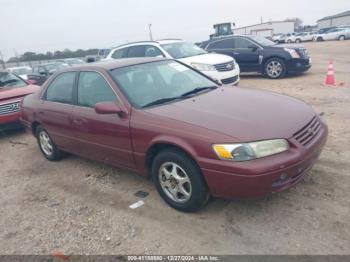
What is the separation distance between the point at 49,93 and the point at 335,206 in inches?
175

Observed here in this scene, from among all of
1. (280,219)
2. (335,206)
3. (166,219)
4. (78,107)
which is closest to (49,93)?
(78,107)

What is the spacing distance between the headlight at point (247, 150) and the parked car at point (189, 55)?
6.08 meters

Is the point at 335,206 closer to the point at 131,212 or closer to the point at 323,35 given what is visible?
the point at 131,212

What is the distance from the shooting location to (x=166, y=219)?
3561mm

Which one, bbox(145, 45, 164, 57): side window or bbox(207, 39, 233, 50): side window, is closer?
bbox(145, 45, 164, 57): side window

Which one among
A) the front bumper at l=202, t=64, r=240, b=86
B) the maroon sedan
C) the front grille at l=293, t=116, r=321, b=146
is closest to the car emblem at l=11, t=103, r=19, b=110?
the maroon sedan

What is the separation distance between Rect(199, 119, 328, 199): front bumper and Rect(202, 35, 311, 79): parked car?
8865mm

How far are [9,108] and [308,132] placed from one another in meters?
6.38

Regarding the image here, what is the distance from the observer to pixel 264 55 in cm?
1166

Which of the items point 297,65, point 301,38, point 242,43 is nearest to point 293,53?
point 297,65

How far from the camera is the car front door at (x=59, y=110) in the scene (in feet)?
15.8

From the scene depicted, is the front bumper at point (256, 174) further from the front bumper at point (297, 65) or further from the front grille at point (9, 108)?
the front bumper at point (297, 65)

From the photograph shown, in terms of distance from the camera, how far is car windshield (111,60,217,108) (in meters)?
3.98

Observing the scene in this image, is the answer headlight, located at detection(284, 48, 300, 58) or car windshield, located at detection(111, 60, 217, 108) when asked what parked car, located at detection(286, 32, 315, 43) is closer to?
headlight, located at detection(284, 48, 300, 58)
